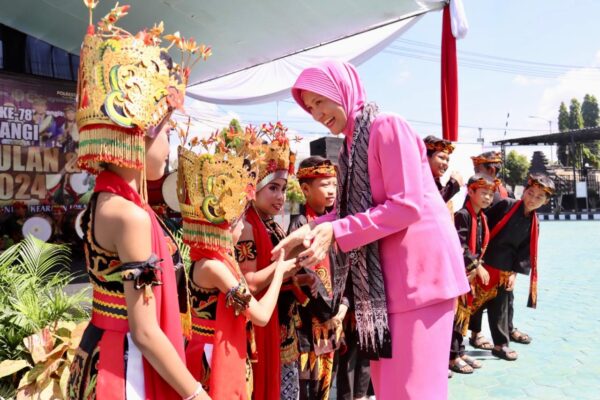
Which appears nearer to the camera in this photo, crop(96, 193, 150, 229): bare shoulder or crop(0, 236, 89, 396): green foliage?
crop(96, 193, 150, 229): bare shoulder

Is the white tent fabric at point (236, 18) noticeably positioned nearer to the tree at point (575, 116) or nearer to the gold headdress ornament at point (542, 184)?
the gold headdress ornament at point (542, 184)

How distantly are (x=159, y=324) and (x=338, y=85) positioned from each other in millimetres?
1086

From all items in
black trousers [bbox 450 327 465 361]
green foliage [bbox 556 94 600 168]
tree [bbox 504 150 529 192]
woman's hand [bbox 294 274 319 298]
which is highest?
green foliage [bbox 556 94 600 168]

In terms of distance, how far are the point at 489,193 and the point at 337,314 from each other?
2247 mm

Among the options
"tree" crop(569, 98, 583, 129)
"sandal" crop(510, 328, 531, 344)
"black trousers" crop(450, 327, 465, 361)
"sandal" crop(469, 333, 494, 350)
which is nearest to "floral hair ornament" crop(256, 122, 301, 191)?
"black trousers" crop(450, 327, 465, 361)

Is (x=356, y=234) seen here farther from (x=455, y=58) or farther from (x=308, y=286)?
(x=455, y=58)

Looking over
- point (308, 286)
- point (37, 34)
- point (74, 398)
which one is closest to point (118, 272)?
point (74, 398)

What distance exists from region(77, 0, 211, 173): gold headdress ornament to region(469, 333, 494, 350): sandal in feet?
14.8

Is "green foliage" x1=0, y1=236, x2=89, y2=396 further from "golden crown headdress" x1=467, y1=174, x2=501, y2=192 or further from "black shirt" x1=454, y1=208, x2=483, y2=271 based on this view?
"golden crown headdress" x1=467, y1=174, x2=501, y2=192

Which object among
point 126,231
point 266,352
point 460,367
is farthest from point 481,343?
point 126,231

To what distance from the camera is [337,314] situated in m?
2.88

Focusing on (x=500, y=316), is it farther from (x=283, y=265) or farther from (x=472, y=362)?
(x=283, y=265)

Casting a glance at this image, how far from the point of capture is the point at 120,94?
55.8 inches

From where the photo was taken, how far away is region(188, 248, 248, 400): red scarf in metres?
1.90
